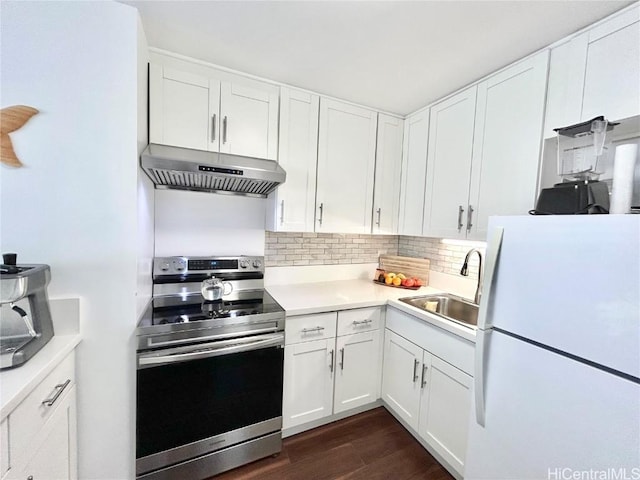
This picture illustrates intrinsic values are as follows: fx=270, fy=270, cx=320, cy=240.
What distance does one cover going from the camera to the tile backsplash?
228 centimetres

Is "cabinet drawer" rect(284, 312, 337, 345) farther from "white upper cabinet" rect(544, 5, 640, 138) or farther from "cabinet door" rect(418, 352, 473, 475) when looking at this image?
"white upper cabinet" rect(544, 5, 640, 138)

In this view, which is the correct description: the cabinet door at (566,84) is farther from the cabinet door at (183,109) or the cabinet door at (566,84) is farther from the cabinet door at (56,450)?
the cabinet door at (56,450)

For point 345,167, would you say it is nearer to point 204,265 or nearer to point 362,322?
point 362,322

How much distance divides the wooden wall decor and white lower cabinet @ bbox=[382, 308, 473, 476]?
2209 mm

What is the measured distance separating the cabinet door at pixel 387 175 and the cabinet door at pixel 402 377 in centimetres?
94

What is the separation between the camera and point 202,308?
1690mm

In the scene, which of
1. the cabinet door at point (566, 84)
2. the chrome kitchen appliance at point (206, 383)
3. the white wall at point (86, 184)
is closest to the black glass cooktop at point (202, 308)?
the chrome kitchen appliance at point (206, 383)

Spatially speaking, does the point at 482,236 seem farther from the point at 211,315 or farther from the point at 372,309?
the point at 211,315

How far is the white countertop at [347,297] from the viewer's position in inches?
64.0

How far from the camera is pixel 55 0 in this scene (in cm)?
116

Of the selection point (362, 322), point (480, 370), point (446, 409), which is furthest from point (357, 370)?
point (480, 370)

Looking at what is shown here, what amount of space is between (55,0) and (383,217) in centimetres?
226

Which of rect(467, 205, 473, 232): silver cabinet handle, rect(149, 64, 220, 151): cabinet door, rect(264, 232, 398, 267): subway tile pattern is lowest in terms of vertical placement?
rect(264, 232, 398, 267): subway tile pattern

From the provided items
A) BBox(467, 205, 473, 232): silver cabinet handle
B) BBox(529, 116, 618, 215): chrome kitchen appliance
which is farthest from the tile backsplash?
BBox(529, 116, 618, 215): chrome kitchen appliance
